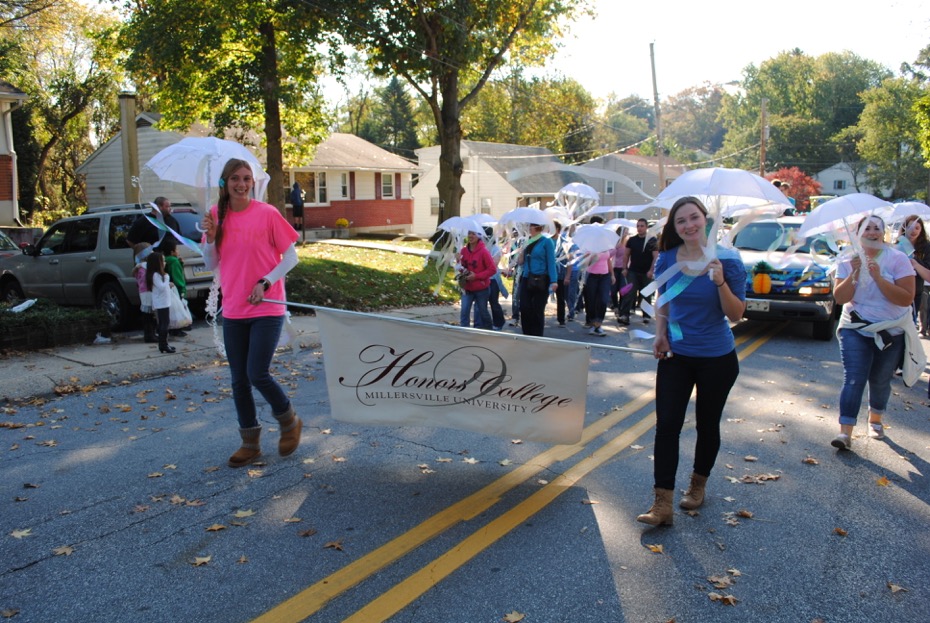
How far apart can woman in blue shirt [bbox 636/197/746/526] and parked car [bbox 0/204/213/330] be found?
904 centimetres

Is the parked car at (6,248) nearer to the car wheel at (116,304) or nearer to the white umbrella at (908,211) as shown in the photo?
the car wheel at (116,304)

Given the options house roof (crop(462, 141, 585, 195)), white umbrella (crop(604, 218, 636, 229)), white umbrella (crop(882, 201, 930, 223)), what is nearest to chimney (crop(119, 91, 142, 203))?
white umbrella (crop(604, 218, 636, 229))

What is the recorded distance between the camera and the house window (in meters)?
38.7

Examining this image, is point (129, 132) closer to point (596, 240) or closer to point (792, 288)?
point (596, 240)

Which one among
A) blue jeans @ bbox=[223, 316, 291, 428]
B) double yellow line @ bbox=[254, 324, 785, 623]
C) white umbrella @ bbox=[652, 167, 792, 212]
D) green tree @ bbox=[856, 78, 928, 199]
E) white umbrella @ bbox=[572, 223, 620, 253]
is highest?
green tree @ bbox=[856, 78, 928, 199]

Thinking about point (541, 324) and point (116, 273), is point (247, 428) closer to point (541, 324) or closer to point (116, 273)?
point (541, 324)

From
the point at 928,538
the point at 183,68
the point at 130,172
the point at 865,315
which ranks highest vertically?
the point at 183,68

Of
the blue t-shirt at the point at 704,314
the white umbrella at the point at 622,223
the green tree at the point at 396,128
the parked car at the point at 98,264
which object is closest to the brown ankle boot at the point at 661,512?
the blue t-shirt at the point at 704,314

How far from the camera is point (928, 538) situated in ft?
14.3

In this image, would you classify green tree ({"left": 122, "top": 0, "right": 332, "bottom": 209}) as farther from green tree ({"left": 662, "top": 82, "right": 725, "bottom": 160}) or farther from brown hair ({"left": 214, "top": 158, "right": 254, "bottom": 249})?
green tree ({"left": 662, "top": 82, "right": 725, "bottom": 160})

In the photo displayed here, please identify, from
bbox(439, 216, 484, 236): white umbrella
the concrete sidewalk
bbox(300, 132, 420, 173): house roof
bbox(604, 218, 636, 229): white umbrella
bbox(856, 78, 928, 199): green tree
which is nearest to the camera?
the concrete sidewalk

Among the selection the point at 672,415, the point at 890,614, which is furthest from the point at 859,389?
the point at 890,614

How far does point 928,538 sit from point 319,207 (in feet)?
105

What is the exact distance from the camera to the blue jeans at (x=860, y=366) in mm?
5973
